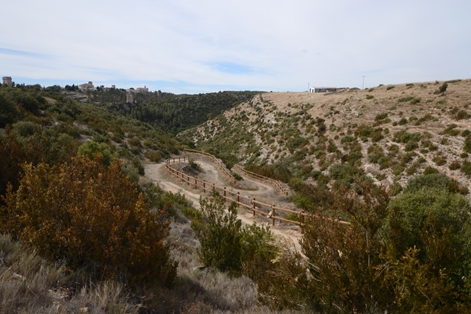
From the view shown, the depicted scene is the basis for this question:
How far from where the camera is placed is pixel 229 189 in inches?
902

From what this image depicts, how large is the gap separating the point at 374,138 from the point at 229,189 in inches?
612

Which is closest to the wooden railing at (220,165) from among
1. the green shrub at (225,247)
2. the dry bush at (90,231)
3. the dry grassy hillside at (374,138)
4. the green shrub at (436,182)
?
the dry grassy hillside at (374,138)

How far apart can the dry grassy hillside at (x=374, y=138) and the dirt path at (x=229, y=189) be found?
18.7ft

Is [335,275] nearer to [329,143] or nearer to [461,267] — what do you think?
[461,267]

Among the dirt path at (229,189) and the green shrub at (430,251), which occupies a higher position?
the green shrub at (430,251)

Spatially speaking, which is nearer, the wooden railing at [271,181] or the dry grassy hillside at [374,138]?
the dry grassy hillside at [374,138]

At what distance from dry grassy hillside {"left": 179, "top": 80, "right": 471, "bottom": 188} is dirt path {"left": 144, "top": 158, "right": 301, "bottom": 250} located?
569cm

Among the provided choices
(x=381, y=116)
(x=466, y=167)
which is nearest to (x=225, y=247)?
(x=466, y=167)

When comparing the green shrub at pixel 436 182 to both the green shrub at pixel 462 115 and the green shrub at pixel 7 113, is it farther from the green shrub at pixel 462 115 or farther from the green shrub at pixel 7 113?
the green shrub at pixel 7 113

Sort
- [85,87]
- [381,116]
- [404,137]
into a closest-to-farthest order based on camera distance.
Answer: [404,137]
[381,116]
[85,87]

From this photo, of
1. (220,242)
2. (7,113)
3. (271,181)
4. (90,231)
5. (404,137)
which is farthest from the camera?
→ (271,181)

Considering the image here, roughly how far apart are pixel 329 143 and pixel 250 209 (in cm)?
1916

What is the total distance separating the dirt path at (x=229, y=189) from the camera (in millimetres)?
13771

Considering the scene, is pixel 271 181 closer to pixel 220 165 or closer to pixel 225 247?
pixel 220 165
